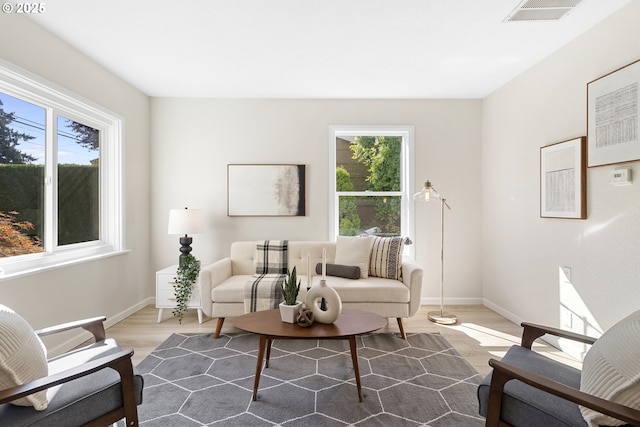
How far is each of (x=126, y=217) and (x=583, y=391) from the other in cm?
408

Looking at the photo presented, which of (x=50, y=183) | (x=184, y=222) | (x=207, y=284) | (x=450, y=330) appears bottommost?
(x=450, y=330)

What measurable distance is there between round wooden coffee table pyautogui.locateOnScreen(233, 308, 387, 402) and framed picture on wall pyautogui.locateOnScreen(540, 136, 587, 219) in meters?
1.83

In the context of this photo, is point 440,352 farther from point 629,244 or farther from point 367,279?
point 629,244

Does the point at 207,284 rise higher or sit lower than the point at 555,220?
lower

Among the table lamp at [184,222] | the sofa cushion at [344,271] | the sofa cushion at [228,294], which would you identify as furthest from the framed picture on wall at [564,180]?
the table lamp at [184,222]

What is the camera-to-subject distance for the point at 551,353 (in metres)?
2.96

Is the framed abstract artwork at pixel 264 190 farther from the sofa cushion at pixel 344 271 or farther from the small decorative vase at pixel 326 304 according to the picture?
the small decorative vase at pixel 326 304

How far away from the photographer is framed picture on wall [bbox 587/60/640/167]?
232 cm

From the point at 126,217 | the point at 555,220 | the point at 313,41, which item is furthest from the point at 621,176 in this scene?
the point at 126,217

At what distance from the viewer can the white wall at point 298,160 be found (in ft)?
14.4

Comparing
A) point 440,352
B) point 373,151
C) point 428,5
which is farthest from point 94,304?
point 428,5

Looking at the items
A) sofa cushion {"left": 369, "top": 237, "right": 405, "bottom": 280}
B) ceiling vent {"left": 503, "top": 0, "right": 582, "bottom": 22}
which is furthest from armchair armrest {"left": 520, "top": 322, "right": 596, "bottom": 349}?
ceiling vent {"left": 503, "top": 0, "right": 582, "bottom": 22}

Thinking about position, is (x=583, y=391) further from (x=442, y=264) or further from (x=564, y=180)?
(x=442, y=264)

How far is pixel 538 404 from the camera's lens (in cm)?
137
